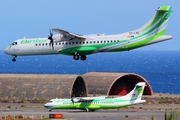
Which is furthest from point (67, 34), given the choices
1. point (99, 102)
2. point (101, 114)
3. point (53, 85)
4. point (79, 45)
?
point (53, 85)

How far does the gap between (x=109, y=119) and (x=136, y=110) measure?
1481 centimetres

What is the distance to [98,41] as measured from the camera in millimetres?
81562

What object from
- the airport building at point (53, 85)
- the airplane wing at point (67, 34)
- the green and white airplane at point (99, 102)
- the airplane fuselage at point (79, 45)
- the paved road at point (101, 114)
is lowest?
the paved road at point (101, 114)

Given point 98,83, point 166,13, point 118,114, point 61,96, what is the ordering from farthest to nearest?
point 98,83, point 61,96, point 166,13, point 118,114

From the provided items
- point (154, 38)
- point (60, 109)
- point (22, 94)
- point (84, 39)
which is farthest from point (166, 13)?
point (22, 94)

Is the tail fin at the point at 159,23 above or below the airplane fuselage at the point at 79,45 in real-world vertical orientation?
above

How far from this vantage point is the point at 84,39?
8306cm

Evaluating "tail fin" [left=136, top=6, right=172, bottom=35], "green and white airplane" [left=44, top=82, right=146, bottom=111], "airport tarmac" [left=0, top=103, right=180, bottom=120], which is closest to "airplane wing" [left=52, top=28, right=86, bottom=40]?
"tail fin" [left=136, top=6, right=172, bottom=35]

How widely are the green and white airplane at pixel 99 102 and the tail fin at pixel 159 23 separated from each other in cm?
774

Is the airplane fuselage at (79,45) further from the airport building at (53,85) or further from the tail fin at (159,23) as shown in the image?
the airport building at (53,85)

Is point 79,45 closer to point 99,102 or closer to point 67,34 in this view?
point 67,34

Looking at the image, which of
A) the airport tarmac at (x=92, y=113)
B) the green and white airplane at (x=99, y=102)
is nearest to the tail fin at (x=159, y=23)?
the green and white airplane at (x=99, y=102)

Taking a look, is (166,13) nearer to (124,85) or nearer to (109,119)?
(109,119)

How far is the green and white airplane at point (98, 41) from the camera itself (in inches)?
3140
